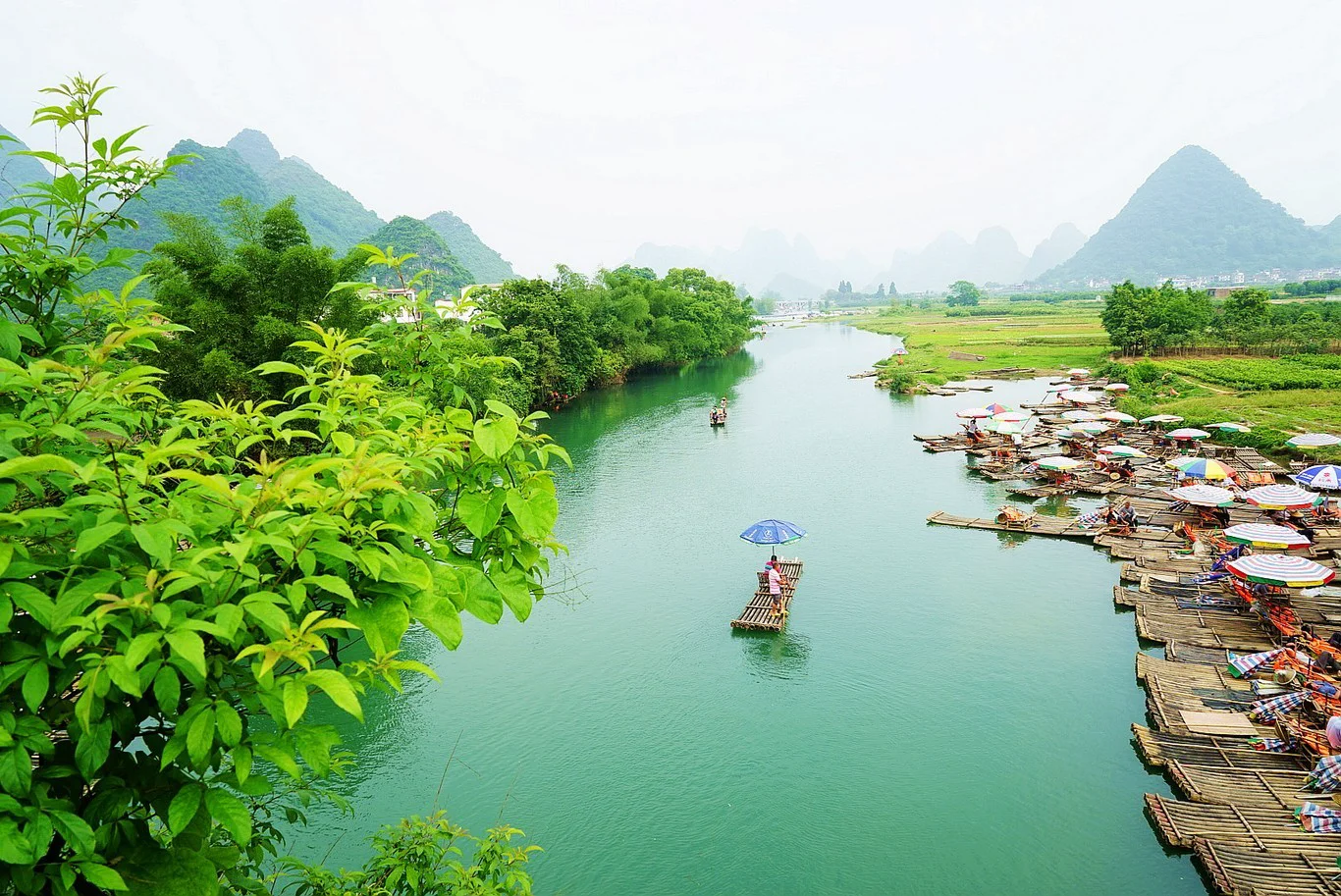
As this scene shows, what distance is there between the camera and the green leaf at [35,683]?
7.55ft

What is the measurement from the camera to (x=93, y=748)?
249cm

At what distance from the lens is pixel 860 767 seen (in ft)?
40.1

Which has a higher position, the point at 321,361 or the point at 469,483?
the point at 321,361

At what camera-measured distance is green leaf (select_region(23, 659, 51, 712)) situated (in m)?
2.30

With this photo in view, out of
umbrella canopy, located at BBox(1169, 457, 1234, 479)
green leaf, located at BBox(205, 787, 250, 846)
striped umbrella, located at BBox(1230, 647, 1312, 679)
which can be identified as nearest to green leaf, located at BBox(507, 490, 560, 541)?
green leaf, located at BBox(205, 787, 250, 846)

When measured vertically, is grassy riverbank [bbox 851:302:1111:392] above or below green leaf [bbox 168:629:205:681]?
below

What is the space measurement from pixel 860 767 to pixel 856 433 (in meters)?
27.4

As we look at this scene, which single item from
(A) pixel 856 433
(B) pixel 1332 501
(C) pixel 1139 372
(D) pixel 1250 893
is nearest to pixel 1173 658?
(D) pixel 1250 893

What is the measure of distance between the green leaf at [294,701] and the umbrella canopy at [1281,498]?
917 inches

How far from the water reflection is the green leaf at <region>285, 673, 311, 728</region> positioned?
13831mm

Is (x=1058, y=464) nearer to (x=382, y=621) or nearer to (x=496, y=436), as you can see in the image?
(x=496, y=436)

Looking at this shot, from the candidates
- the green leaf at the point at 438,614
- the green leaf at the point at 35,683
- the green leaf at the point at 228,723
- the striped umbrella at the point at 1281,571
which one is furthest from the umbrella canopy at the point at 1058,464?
the green leaf at the point at 35,683

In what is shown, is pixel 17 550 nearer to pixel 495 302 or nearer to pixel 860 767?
pixel 860 767

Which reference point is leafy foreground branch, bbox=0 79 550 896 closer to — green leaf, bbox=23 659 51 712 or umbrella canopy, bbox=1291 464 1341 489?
green leaf, bbox=23 659 51 712
